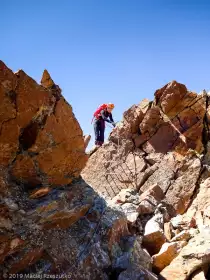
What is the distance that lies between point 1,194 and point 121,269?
411 cm

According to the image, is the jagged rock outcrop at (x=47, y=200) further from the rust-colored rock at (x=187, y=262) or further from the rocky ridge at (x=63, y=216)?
the rust-colored rock at (x=187, y=262)

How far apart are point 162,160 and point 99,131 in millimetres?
4687

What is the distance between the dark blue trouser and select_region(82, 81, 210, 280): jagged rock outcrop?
59cm

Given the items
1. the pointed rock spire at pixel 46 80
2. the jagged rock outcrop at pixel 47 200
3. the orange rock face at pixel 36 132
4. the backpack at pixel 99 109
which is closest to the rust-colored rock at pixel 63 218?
the jagged rock outcrop at pixel 47 200

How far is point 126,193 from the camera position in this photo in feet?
49.1

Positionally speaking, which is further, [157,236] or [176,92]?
[176,92]

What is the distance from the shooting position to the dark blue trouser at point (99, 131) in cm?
1939

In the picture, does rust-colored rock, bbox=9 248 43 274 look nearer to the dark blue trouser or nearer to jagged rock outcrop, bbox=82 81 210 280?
jagged rock outcrop, bbox=82 81 210 280

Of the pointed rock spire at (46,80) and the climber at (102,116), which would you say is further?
the climber at (102,116)

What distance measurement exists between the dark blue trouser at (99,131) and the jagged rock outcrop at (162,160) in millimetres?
592

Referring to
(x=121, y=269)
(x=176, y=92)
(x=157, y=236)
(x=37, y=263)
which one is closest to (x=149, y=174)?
(x=176, y=92)

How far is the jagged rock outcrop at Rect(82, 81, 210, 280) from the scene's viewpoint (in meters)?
15.2

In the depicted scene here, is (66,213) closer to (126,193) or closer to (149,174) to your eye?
(126,193)

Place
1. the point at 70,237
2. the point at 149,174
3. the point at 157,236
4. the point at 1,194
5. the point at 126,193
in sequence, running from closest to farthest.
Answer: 1. the point at 1,194
2. the point at 70,237
3. the point at 157,236
4. the point at 126,193
5. the point at 149,174
